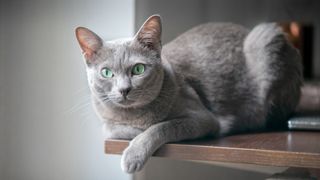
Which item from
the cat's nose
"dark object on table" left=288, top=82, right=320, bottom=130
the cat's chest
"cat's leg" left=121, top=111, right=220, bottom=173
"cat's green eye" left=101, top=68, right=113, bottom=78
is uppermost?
"cat's green eye" left=101, top=68, right=113, bottom=78

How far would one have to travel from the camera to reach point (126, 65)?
1.01 m

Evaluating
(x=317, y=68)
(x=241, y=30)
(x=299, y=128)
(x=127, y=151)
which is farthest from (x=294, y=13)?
(x=127, y=151)

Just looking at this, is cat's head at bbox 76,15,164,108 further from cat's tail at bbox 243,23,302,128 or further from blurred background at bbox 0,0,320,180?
cat's tail at bbox 243,23,302,128

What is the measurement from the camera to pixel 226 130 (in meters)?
1.20

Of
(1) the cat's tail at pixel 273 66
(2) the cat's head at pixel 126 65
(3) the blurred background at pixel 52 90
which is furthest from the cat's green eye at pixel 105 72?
(1) the cat's tail at pixel 273 66

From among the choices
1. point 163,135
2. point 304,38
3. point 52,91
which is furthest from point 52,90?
point 304,38

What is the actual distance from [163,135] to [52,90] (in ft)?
1.26

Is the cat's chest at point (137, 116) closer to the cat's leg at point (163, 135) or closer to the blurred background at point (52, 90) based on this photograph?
the cat's leg at point (163, 135)

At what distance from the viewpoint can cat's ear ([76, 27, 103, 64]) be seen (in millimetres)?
1015

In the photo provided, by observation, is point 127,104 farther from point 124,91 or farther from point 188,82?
point 188,82

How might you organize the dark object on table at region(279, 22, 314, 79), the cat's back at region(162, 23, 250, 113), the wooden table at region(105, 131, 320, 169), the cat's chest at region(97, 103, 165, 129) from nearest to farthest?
the wooden table at region(105, 131, 320, 169) < the cat's chest at region(97, 103, 165, 129) < the cat's back at region(162, 23, 250, 113) < the dark object on table at region(279, 22, 314, 79)

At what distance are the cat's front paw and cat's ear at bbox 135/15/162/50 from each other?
22 cm

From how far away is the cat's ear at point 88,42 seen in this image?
3.33 feet

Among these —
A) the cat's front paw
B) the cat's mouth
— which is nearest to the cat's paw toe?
the cat's front paw
